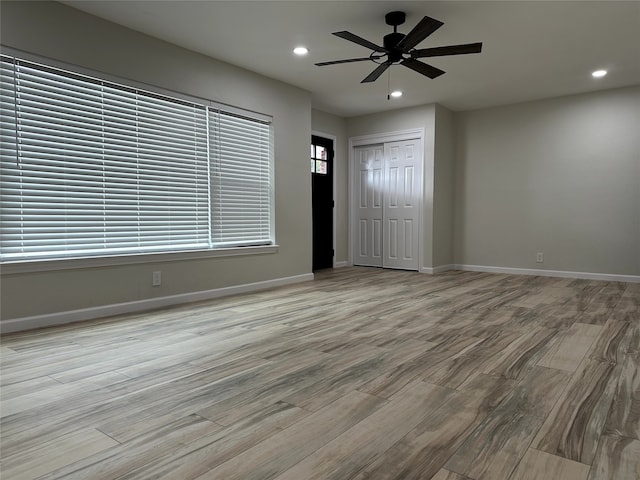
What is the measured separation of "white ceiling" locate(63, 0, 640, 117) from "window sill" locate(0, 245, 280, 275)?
199cm

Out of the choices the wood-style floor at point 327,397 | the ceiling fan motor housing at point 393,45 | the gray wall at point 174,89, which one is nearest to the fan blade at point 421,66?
the ceiling fan motor housing at point 393,45

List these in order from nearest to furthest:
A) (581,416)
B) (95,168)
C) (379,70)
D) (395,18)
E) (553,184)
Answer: (581,416)
(395,18)
(95,168)
(379,70)
(553,184)

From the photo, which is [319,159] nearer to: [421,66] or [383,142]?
[383,142]

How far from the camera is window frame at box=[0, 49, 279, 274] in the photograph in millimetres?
3013

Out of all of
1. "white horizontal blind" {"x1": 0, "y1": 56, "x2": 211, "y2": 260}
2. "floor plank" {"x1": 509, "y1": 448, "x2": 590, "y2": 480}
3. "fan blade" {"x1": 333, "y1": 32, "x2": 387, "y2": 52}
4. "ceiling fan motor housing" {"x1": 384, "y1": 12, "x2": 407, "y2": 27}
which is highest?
"ceiling fan motor housing" {"x1": 384, "y1": 12, "x2": 407, "y2": 27}

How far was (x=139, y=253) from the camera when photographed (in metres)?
3.71

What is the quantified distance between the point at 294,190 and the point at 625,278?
4.43m

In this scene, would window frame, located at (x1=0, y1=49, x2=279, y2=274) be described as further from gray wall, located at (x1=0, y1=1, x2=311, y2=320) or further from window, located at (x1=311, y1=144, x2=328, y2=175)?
window, located at (x1=311, y1=144, x2=328, y2=175)

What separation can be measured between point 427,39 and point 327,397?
10.9 ft

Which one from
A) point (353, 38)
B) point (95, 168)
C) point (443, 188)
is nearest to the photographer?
point (353, 38)

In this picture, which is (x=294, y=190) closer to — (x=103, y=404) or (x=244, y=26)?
(x=244, y=26)

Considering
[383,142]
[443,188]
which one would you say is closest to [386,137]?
[383,142]

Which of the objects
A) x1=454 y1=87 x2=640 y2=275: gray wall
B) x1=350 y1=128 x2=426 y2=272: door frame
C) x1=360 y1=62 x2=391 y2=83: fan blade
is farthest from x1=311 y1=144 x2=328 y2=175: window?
x1=360 y1=62 x2=391 y2=83: fan blade

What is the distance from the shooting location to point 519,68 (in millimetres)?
4574
